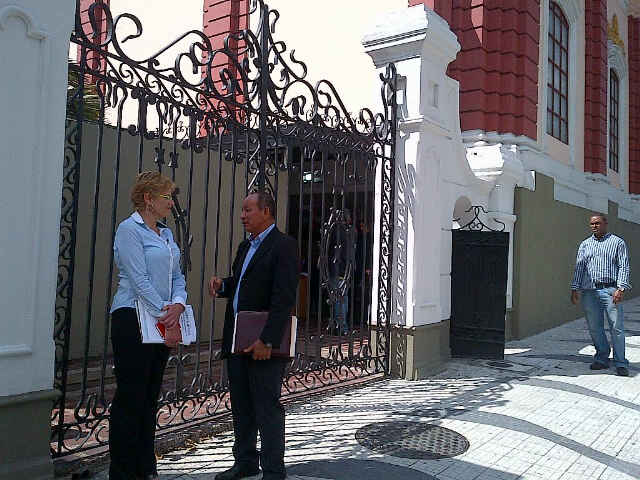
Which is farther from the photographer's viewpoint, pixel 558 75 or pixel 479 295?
pixel 558 75

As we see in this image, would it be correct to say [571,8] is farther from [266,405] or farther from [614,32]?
[266,405]

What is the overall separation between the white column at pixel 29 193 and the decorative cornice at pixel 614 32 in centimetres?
1542

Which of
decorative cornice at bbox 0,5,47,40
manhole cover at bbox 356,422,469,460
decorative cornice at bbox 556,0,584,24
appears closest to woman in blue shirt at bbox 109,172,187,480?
decorative cornice at bbox 0,5,47,40

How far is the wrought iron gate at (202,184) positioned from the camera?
12.8ft

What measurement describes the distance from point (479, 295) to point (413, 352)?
5.06 feet

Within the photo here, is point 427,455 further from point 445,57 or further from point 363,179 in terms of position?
point 445,57

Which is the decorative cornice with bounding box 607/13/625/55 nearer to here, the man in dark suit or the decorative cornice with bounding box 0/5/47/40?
the man in dark suit

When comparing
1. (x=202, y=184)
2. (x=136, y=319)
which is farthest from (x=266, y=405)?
(x=202, y=184)

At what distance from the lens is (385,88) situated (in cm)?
662

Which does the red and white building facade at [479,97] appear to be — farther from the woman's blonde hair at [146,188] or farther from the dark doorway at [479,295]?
the woman's blonde hair at [146,188]

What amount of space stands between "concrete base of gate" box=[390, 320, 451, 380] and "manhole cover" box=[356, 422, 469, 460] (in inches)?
67.8

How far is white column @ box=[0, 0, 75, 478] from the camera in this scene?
3.10 m

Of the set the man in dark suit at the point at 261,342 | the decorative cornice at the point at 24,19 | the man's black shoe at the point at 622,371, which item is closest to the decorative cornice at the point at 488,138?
the man's black shoe at the point at 622,371

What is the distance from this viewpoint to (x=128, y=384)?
3.11 m
